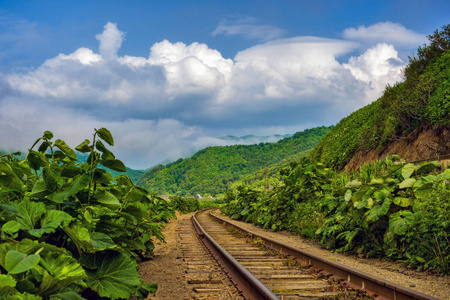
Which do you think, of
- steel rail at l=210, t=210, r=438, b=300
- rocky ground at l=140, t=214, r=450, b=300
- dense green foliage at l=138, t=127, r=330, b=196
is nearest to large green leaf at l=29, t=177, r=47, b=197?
rocky ground at l=140, t=214, r=450, b=300

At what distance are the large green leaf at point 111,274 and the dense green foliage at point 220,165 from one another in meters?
120

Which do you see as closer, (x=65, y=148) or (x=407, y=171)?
(x=65, y=148)

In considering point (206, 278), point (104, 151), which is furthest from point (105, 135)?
point (206, 278)

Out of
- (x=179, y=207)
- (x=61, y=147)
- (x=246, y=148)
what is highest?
(x=246, y=148)

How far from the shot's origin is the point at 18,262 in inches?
72.6

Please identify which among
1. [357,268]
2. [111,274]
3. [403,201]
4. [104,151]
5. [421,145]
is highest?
[421,145]

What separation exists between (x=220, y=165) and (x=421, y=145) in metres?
145

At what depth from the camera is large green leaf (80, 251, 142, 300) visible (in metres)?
2.79

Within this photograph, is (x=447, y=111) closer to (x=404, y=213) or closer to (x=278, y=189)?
(x=278, y=189)

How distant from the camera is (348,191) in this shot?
774 cm

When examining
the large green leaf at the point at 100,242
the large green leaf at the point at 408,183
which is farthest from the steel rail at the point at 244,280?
the large green leaf at the point at 408,183

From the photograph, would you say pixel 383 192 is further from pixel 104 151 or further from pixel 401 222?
pixel 104 151

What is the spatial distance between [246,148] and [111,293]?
18628cm

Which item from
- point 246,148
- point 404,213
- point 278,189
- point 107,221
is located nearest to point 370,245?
point 404,213
